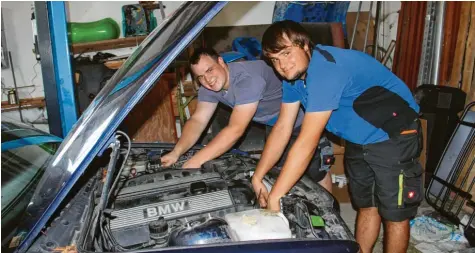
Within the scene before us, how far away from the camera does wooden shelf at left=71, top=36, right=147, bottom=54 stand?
14.4ft

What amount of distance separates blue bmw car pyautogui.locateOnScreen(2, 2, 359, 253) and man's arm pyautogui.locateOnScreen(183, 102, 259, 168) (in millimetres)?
335

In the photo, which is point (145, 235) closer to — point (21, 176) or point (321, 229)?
point (21, 176)

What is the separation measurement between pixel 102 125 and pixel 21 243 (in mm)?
508

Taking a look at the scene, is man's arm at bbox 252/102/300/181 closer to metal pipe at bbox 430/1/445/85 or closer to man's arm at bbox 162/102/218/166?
man's arm at bbox 162/102/218/166

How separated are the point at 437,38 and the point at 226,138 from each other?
315 cm

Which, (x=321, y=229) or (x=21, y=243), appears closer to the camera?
(x=21, y=243)

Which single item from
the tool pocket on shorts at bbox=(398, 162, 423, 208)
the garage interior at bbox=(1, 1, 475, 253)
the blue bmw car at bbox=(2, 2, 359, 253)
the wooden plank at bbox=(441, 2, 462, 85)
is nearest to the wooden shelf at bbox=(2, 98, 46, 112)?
the garage interior at bbox=(1, 1, 475, 253)

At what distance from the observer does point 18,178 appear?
1.61m

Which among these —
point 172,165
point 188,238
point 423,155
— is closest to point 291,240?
point 188,238

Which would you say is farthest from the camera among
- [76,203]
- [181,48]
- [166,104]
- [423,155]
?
[166,104]

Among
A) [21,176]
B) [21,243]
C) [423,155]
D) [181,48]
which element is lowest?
[423,155]

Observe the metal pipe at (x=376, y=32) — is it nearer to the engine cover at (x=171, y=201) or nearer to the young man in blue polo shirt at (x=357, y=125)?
the young man in blue polo shirt at (x=357, y=125)

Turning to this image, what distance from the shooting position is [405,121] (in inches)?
84.3

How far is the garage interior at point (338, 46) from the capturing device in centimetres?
342
